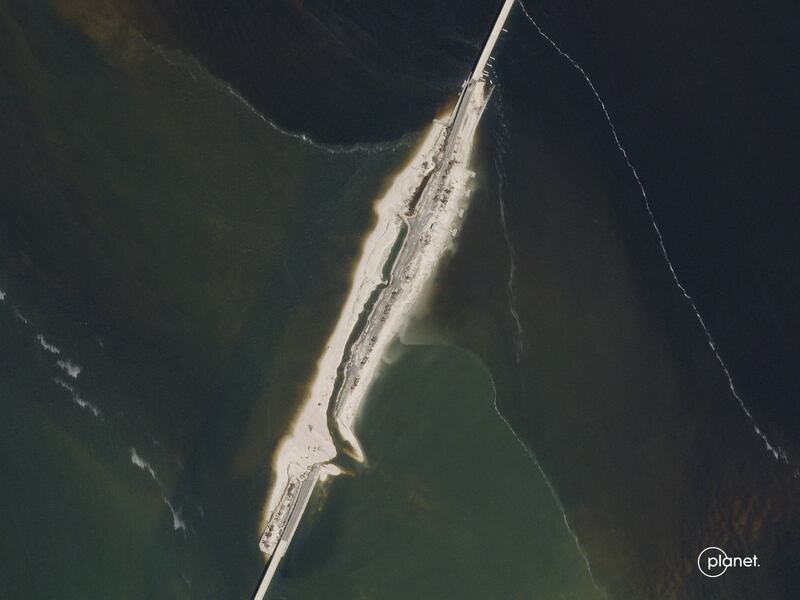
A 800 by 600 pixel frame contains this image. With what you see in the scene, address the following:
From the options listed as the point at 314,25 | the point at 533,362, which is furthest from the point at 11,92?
the point at 533,362

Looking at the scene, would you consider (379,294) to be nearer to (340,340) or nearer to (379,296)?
(379,296)

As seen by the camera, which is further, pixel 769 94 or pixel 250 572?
pixel 250 572

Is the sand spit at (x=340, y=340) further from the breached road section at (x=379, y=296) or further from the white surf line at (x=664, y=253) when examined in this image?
the white surf line at (x=664, y=253)

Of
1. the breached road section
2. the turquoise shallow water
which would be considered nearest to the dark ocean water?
the turquoise shallow water

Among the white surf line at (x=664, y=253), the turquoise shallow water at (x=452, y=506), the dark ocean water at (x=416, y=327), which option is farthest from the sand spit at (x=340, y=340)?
the white surf line at (x=664, y=253)

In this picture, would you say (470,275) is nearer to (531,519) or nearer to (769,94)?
(531,519)
